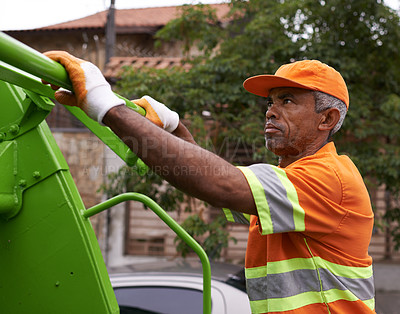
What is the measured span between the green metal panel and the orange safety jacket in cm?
63

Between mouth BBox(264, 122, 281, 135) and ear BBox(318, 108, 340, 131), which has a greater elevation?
ear BBox(318, 108, 340, 131)

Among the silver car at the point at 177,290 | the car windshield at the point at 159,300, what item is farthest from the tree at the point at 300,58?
the car windshield at the point at 159,300

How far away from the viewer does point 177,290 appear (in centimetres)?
290

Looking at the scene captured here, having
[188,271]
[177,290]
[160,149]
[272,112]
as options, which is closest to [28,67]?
[160,149]

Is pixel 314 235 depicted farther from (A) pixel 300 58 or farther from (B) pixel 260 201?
(A) pixel 300 58

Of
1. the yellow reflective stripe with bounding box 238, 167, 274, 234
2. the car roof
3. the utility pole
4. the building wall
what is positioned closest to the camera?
the yellow reflective stripe with bounding box 238, 167, 274, 234

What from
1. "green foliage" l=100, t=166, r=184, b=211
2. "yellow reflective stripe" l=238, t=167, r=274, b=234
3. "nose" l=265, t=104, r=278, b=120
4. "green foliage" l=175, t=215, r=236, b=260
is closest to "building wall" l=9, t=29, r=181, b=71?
"green foliage" l=100, t=166, r=184, b=211

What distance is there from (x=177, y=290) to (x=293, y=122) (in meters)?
1.75

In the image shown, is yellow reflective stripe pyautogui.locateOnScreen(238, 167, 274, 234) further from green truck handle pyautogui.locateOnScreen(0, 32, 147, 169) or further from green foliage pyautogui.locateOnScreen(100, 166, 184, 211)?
green foliage pyautogui.locateOnScreen(100, 166, 184, 211)

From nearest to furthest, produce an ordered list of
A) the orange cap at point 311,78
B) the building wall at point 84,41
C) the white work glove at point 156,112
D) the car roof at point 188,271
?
the orange cap at point 311,78, the white work glove at point 156,112, the car roof at point 188,271, the building wall at point 84,41

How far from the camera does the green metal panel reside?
1.55 meters

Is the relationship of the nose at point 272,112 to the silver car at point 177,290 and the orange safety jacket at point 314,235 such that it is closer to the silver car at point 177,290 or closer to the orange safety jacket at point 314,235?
the orange safety jacket at point 314,235

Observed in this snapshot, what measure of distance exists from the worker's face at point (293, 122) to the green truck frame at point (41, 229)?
1.61ft

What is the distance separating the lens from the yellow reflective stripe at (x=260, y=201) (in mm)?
1178
